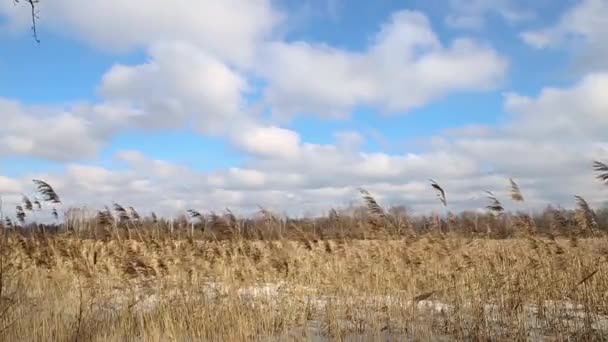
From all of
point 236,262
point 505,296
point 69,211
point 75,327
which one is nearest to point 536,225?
point 505,296

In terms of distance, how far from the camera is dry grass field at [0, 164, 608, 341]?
7.48 meters

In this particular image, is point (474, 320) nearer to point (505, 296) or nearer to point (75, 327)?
point (505, 296)

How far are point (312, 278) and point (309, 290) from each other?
53 cm

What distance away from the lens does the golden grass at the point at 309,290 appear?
7.40m

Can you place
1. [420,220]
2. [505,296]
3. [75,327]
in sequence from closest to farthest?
1. [75,327]
2. [505,296]
3. [420,220]

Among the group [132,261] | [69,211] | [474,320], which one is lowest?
[474,320]

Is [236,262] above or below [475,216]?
below

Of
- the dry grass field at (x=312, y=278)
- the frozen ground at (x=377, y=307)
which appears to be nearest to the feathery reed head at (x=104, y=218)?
the dry grass field at (x=312, y=278)

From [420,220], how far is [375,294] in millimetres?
2940

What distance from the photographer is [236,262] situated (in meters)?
11.3

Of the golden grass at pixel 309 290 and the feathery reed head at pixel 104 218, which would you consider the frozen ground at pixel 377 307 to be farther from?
the feathery reed head at pixel 104 218

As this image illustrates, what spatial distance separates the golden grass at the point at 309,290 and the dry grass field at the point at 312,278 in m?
0.03

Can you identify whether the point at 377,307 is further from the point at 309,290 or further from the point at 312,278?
the point at 312,278

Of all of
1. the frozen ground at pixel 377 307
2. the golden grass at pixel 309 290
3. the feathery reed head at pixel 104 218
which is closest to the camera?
the golden grass at pixel 309 290
